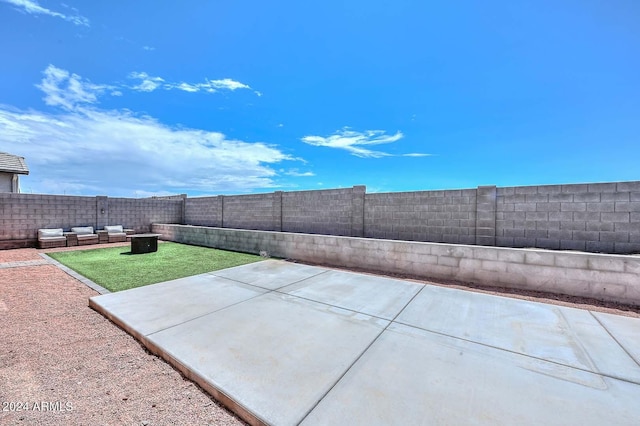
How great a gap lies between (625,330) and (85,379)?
6.06 m

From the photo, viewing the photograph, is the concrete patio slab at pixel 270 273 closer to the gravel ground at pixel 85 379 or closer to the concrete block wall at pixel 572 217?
→ the gravel ground at pixel 85 379

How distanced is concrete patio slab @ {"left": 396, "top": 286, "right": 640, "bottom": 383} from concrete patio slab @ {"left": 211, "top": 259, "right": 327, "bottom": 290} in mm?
2448

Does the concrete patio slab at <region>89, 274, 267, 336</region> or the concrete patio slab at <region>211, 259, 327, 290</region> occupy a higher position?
the concrete patio slab at <region>211, 259, 327, 290</region>

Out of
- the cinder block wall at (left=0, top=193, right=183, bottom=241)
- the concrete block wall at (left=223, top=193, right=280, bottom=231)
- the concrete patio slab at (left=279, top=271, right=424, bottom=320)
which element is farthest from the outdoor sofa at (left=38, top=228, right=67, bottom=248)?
the concrete patio slab at (left=279, top=271, right=424, bottom=320)

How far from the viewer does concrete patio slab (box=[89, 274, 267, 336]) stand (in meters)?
3.43

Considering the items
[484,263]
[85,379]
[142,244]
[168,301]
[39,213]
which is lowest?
[85,379]

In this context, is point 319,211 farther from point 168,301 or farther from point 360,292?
point 168,301

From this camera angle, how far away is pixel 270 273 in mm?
5961

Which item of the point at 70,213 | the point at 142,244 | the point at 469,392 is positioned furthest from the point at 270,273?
the point at 70,213

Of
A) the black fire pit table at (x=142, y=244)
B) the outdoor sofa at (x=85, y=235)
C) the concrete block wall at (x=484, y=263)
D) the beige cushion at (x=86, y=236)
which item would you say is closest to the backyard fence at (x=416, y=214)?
the outdoor sofa at (x=85, y=235)

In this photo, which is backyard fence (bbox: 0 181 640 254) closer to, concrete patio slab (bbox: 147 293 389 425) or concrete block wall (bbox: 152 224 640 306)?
concrete block wall (bbox: 152 224 640 306)

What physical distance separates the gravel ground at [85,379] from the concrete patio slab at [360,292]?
232cm

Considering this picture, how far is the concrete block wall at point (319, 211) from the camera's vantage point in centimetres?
923

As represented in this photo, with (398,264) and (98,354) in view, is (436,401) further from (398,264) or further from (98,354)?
(398,264)
